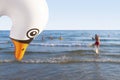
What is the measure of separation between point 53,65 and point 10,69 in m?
3.25

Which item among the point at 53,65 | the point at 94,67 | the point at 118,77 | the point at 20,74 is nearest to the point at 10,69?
the point at 20,74

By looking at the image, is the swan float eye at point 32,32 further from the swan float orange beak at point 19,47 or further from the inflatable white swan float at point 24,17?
the swan float orange beak at point 19,47

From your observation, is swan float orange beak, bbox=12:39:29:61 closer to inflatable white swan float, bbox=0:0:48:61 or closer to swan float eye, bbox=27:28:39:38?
inflatable white swan float, bbox=0:0:48:61

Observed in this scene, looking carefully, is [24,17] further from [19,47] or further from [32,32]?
[19,47]

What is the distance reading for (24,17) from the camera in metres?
3.59

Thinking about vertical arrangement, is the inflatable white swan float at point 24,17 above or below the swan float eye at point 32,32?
above

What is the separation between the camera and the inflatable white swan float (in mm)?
3516

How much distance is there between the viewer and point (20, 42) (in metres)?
3.82

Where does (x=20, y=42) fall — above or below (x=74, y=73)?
above

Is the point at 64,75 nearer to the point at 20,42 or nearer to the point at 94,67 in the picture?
the point at 94,67

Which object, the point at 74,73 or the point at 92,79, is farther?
the point at 74,73

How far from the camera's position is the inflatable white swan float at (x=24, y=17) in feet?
11.5

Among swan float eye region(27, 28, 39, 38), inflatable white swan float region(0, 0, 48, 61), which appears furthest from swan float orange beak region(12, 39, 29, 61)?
swan float eye region(27, 28, 39, 38)

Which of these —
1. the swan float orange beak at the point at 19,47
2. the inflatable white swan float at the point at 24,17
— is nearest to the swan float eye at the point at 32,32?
the inflatable white swan float at the point at 24,17
